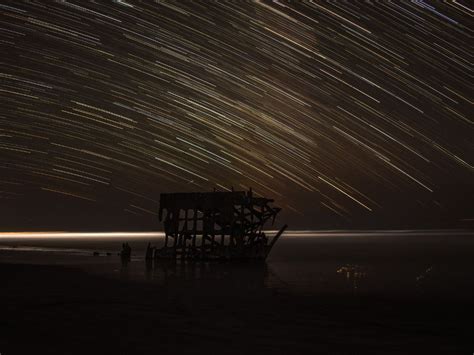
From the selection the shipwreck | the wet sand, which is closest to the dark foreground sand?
the wet sand

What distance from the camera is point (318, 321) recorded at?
16.0 metres

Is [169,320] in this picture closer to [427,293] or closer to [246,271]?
[427,293]

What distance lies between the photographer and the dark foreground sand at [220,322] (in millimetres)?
12555

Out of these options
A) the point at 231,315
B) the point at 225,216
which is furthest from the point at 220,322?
the point at 225,216

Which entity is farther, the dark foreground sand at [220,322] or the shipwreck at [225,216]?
the shipwreck at [225,216]

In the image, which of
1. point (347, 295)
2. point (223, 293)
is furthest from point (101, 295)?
point (347, 295)

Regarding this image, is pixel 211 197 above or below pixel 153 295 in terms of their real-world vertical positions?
above

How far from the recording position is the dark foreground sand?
1255cm

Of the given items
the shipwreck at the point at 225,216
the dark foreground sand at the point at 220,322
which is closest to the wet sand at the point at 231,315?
the dark foreground sand at the point at 220,322

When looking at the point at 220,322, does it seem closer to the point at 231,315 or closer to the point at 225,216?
the point at 231,315

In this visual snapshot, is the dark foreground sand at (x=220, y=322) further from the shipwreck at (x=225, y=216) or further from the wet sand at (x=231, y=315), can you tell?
the shipwreck at (x=225, y=216)

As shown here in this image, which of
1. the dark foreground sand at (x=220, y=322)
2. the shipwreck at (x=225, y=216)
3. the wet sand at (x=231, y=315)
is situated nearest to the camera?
the dark foreground sand at (x=220, y=322)

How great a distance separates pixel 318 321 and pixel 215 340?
382 centimetres

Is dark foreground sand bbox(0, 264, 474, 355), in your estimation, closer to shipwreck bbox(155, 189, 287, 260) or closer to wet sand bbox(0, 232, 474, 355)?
wet sand bbox(0, 232, 474, 355)
